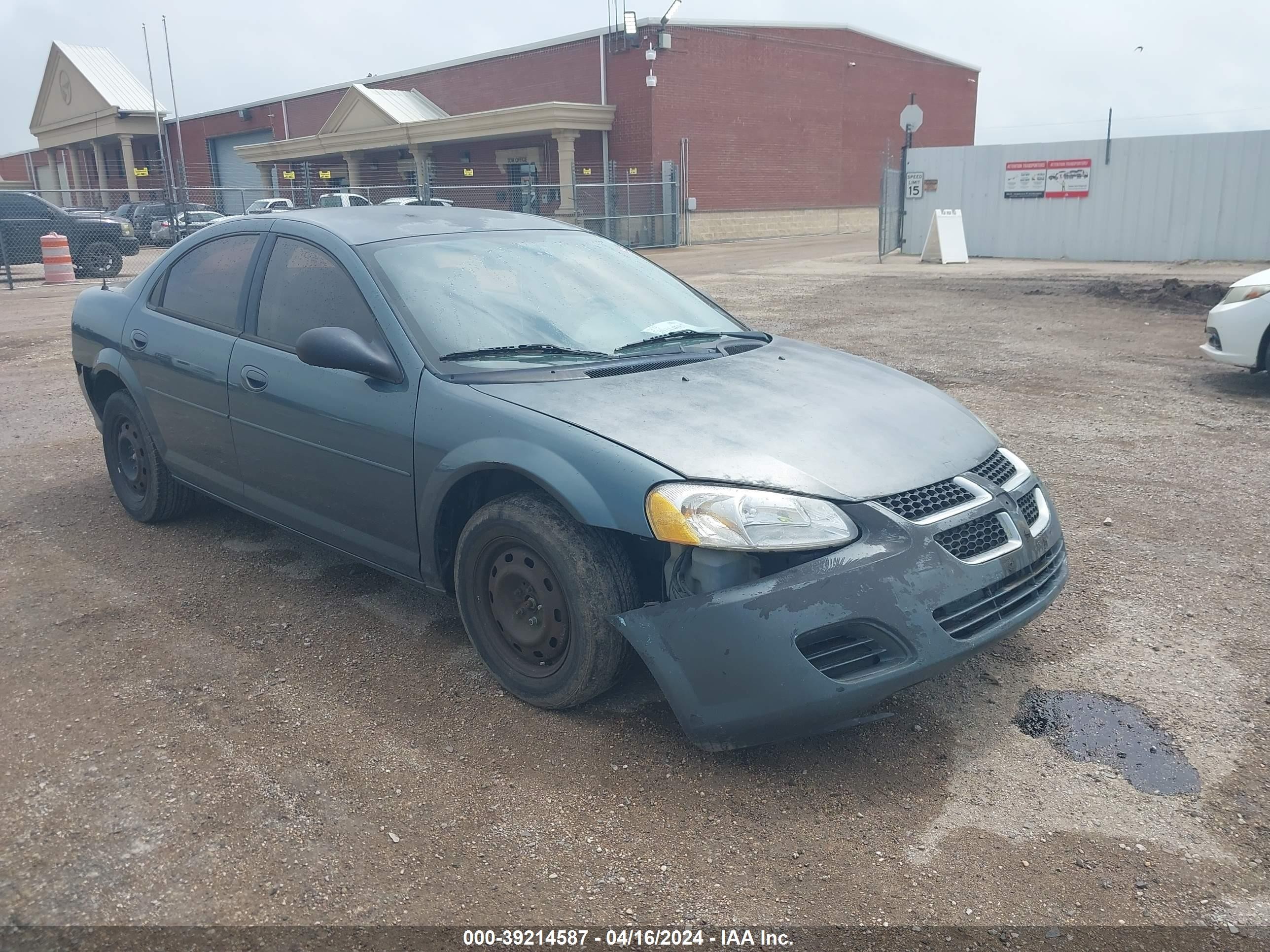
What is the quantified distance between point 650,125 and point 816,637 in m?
31.4

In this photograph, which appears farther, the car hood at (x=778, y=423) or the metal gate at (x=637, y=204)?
the metal gate at (x=637, y=204)

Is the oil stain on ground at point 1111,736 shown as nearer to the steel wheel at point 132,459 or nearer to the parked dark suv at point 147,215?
the steel wheel at point 132,459

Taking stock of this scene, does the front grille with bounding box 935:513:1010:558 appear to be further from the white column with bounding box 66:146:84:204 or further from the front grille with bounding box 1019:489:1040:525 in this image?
the white column with bounding box 66:146:84:204

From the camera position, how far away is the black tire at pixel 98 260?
875 inches

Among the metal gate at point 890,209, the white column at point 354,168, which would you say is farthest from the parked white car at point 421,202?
the metal gate at point 890,209

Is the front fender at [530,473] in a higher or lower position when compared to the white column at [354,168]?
lower

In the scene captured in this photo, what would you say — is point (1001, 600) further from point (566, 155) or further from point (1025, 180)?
point (566, 155)

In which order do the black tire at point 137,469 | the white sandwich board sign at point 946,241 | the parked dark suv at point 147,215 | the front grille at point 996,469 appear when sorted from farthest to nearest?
the parked dark suv at point 147,215, the white sandwich board sign at point 946,241, the black tire at point 137,469, the front grille at point 996,469

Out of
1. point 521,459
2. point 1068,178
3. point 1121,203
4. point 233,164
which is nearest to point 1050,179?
point 1068,178

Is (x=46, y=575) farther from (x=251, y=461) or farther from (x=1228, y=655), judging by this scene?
(x=1228, y=655)

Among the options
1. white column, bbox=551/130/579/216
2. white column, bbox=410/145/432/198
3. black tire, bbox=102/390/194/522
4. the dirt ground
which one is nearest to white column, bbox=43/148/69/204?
white column, bbox=410/145/432/198

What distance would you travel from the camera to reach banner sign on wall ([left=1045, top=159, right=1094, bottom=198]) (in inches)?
840

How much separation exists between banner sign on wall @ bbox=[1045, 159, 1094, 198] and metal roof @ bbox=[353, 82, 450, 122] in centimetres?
2254

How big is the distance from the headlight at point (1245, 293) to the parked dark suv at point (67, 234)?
20.7 metres
